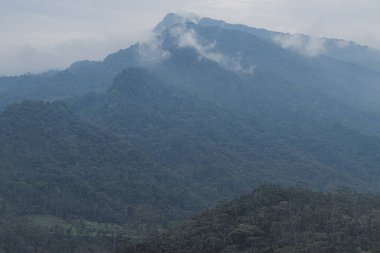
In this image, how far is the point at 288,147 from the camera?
139 meters

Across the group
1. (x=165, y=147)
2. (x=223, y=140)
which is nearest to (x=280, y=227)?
(x=165, y=147)

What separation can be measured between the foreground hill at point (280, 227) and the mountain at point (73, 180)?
2672cm

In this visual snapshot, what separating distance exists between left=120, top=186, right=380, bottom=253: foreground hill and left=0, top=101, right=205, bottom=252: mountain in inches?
1052

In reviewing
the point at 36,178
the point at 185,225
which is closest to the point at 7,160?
the point at 36,178

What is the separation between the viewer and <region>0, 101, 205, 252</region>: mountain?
91750 mm

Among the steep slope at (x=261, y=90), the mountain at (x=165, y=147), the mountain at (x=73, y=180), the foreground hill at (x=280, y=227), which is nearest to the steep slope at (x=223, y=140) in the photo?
the mountain at (x=165, y=147)

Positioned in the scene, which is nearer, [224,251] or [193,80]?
[224,251]

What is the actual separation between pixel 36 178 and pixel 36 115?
89.9 ft

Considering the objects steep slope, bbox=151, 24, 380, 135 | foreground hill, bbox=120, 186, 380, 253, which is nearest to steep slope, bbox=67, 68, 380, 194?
steep slope, bbox=151, 24, 380, 135

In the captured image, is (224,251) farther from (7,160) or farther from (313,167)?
(313,167)

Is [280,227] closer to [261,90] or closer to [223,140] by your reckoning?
[223,140]

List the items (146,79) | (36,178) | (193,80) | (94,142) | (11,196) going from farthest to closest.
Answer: (193,80) → (146,79) → (94,142) → (36,178) → (11,196)

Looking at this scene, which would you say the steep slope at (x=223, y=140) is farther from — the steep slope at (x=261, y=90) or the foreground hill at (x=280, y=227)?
the foreground hill at (x=280, y=227)

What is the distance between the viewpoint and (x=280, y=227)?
55406 millimetres
